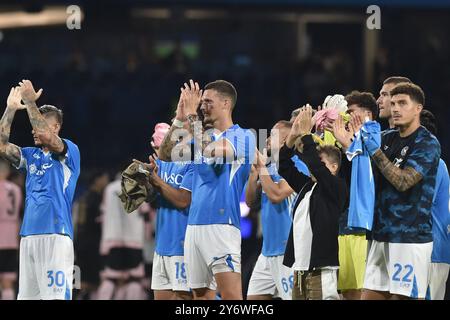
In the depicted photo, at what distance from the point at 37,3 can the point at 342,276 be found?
42.6 ft

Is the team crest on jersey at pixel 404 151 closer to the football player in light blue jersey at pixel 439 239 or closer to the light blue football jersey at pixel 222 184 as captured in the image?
the football player in light blue jersey at pixel 439 239

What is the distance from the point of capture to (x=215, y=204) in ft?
29.5

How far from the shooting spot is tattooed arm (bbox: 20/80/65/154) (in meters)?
9.27

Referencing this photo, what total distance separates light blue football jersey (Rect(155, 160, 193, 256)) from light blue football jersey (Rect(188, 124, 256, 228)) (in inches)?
29.5

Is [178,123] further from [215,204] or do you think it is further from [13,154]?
[13,154]

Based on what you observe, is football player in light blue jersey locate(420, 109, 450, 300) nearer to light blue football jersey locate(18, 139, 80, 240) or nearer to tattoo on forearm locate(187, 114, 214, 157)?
tattoo on forearm locate(187, 114, 214, 157)

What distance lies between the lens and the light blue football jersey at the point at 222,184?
8.98 m

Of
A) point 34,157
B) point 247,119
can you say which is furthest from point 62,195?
point 247,119

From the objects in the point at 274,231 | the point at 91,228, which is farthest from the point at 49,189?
the point at 91,228

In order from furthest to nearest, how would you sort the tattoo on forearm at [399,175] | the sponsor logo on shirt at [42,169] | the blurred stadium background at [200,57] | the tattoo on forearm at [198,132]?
the blurred stadium background at [200,57], the sponsor logo on shirt at [42,169], the tattoo on forearm at [198,132], the tattoo on forearm at [399,175]

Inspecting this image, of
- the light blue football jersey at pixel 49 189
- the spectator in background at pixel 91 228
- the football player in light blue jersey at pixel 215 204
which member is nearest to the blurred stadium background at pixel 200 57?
the spectator in background at pixel 91 228

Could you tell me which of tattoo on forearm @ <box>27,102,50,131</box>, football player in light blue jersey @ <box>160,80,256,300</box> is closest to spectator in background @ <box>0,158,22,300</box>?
tattoo on forearm @ <box>27,102,50,131</box>

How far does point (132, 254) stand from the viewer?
595 inches
